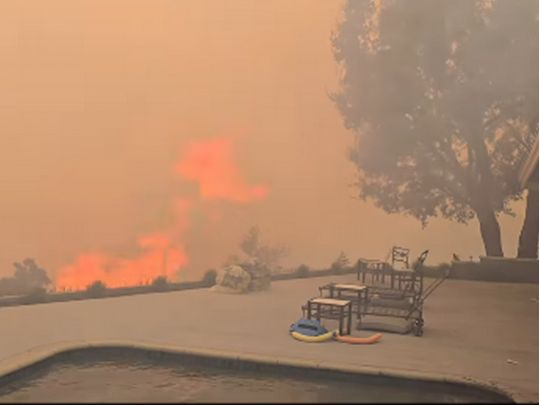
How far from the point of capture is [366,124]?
13703 millimetres

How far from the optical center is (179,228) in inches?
500

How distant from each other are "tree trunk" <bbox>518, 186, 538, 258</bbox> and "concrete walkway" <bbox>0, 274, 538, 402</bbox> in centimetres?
95

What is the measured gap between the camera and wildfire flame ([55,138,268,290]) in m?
12.3

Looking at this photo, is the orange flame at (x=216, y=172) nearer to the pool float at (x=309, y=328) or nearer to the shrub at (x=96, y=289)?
the shrub at (x=96, y=289)

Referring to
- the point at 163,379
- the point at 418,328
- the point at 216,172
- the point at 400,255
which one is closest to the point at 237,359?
the point at 163,379

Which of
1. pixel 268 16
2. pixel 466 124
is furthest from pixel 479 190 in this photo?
pixel 268 16

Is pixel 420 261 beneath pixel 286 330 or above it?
above

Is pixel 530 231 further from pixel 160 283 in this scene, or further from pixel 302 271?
pixel 160 283

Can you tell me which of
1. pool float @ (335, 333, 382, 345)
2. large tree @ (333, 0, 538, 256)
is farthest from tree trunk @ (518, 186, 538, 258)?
pool float @ (335, 333, 382, 345)

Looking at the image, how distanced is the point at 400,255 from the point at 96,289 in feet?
19.3

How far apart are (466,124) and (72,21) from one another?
27.6 ft

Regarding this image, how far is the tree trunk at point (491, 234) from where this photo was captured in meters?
12.8

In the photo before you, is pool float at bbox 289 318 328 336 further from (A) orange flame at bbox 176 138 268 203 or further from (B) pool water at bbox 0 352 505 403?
(A) orange flame at bbox 176 138 268 203

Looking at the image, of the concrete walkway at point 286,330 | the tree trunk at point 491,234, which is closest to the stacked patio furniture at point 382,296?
the concrete walkway at point 286,330
